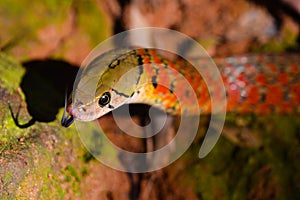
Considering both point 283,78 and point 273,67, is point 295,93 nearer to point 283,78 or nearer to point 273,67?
point 283,78

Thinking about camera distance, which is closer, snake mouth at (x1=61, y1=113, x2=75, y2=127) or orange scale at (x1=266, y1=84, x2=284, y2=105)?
snake mouth at (x1=61, y1=113, x2=75, y2=127)

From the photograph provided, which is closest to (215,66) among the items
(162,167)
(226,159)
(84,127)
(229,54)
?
(229,54)

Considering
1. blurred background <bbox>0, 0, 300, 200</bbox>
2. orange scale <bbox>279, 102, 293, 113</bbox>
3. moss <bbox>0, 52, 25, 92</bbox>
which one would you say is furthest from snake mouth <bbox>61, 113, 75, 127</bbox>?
orange scale <bbox>279, 102, 293, 113</bbox>

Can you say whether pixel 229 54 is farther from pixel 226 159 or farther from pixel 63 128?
pixel 63 128

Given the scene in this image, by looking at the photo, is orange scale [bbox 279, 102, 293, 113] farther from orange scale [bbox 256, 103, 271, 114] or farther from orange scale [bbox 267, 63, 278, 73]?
orange scale [bbox 267, 63, 278, 73]

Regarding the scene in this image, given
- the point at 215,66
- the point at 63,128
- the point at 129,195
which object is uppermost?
the point at 215,66

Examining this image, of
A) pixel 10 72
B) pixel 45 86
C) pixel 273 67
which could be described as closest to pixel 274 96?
pixel 273 67

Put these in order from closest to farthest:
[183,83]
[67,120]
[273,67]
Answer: [67,120], [183,83], [273,67]
